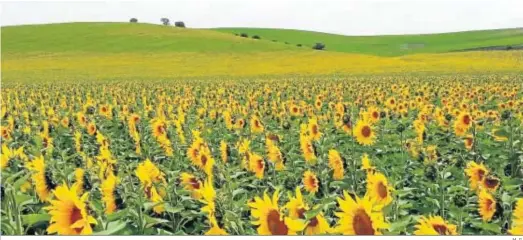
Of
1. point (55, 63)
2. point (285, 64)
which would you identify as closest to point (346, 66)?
point (285, 64)

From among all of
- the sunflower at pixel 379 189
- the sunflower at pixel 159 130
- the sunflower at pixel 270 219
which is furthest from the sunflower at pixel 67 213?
the sunflower at pixel 159 130

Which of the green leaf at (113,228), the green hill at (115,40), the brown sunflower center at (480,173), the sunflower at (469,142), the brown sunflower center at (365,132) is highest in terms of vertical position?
the green leaf at (113,228)

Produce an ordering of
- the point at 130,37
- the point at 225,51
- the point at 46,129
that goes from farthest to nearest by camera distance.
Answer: the point at 130,37
the point at 225,51
the point at 46,129

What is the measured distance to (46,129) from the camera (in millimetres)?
7496

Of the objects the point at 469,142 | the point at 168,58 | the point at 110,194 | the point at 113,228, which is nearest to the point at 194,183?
the point at 110,194

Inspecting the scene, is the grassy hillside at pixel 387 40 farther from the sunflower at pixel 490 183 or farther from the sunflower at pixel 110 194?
the sunflower at pixel 110 194

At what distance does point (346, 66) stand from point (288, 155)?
127ft

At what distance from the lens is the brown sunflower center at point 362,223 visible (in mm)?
2775

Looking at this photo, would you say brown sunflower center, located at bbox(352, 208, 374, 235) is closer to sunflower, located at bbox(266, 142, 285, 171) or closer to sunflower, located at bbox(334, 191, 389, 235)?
sunflower, located at bbox(334, 191, 389, 235)

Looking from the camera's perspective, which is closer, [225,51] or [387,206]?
[387,206]

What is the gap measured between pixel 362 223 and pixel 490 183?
1.86 m

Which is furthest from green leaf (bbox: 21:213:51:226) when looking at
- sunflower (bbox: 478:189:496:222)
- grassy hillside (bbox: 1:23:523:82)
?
grassy hillside (bbox: 1:23:523:82)

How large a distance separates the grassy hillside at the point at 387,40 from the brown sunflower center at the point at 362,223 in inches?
3324

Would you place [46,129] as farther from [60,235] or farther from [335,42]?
[335,42]
